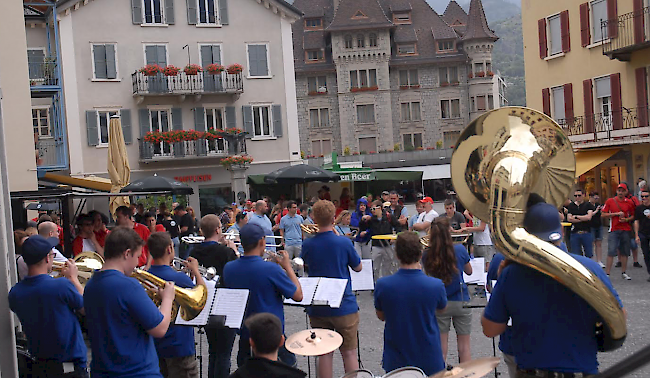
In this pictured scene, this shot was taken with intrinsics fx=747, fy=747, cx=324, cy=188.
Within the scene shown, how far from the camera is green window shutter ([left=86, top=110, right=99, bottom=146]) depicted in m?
32.5

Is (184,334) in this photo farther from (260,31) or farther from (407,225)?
(260,31)

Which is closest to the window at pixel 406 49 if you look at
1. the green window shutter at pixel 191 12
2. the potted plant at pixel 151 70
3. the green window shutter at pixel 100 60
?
the green window shutter at pixel 191 12

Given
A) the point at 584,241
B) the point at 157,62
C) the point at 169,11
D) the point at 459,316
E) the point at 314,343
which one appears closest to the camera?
the point at 314,343

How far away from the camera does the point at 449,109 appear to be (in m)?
59.4

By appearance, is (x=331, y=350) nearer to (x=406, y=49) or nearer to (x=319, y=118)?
(x=319, y=118)

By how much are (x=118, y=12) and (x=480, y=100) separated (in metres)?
33.7

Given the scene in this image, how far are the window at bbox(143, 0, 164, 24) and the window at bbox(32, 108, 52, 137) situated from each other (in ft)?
19.8

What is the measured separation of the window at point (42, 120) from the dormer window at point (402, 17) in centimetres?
3611

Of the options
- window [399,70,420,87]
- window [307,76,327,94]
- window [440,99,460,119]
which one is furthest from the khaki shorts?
window [440,99,460,119]

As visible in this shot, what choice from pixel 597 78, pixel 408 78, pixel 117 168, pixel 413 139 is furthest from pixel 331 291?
pixel 408 78

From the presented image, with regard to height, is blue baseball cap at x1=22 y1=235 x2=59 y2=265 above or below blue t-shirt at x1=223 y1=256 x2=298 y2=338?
above

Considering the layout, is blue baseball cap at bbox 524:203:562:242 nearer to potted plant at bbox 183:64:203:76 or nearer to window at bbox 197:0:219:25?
potted plant at bbox 183:64:203:76

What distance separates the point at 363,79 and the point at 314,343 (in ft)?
177

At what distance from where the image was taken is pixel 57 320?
5.11 m
